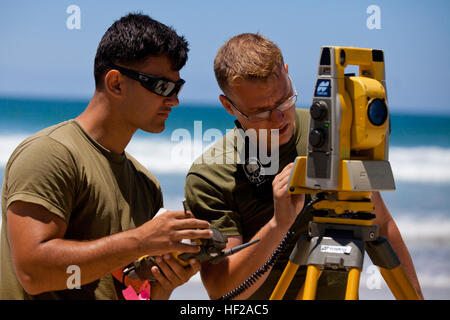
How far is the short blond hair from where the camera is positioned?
9.60ft

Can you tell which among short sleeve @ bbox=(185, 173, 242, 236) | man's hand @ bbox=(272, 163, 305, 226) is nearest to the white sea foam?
short sleeve @ bbox=(185, 173, 242, 236)

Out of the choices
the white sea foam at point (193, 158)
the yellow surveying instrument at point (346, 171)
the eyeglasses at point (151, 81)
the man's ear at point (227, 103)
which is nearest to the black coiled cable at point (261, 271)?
the yellow surveying instrument at point (346, 171)

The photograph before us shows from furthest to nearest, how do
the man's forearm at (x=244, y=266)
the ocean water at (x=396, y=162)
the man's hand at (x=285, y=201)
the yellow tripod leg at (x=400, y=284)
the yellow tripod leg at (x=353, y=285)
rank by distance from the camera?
the ocean water at (x=396, y=162) → the man's forearm at (x=244, y=266) → the man's hand at (x=285, y=201) → the yellow tripod leg at (x=400, y=284) → the yellow tripod leg at (x=353, y=285)

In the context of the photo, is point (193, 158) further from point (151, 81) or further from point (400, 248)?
point (400, 248)

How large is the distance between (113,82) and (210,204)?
745 mm

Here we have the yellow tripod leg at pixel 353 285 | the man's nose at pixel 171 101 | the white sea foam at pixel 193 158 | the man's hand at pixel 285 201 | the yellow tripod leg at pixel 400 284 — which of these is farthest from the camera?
the white sea foam at pixel 193 158

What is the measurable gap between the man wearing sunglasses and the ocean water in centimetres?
49

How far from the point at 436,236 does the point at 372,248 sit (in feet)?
27.8

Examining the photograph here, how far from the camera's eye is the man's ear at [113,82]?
3039 mm

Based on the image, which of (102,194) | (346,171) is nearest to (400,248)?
(346,171)

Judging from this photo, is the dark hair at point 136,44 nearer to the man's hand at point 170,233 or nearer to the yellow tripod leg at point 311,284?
the man's hand at point 170,233

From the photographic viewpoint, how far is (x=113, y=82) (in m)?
3.04
